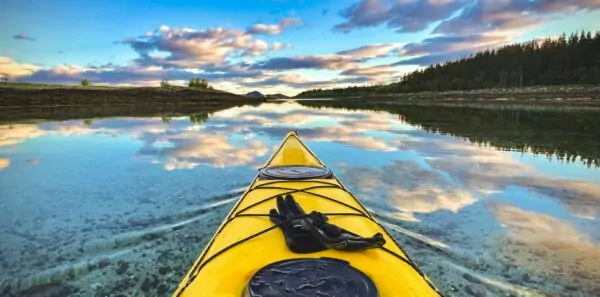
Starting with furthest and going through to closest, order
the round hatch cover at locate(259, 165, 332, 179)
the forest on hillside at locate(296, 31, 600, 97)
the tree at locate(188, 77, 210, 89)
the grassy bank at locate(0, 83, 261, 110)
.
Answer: the tree at locate(188, 77, 210, 89) → the forest on hillside at locate(296, 31, 600, 97) → the grassy bank at locate(0, 83, 261, 110) → the round hatch cover at locate(259, 165, 332, 179)

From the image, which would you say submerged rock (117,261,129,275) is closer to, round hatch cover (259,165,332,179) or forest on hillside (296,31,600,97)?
round hatch cover (259,165,332,179)

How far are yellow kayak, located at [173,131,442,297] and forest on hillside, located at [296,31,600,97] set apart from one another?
238ft

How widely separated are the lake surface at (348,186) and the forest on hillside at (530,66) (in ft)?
215

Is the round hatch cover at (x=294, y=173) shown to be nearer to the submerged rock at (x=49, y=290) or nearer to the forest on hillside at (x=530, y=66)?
Answer: the submerged rock at (x=49, y=290)

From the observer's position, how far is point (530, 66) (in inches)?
3046

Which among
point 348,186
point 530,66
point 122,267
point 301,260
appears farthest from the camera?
point 530,66

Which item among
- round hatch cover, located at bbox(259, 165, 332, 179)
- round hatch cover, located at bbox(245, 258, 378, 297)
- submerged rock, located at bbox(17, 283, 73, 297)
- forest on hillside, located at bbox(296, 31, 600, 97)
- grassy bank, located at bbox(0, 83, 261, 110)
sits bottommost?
submerged rock, located at bbox(17, 283, 73, 297)

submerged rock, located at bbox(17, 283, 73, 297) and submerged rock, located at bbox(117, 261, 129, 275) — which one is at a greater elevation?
submerged rock, located at bbox(117, 261, 129, 275)

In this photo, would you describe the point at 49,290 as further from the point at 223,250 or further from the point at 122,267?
the point at 223,250

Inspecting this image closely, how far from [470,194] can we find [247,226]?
5.25 metres

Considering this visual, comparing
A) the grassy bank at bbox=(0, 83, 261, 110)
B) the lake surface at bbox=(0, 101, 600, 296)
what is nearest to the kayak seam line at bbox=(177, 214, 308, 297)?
the lake surface at bbox=(0, 101, 600, 296)

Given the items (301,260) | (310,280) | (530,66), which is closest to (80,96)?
(301,260)

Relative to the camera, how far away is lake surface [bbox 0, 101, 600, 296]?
381 centimetres

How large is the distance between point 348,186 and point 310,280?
5.35 metres
